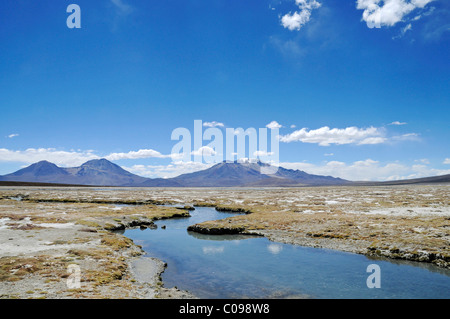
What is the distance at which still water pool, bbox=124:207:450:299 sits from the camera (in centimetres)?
2109

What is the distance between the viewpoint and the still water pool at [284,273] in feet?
69.2

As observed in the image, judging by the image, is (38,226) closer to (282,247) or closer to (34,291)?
(34,291)

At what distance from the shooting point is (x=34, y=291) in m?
18.2

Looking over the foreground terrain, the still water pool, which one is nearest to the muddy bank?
the foreground terrain

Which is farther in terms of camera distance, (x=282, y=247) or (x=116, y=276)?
(x=282, y=247)

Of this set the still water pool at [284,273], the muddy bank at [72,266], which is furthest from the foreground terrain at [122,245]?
the still water pool at [284,273]

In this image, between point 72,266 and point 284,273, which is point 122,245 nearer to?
point 72,266

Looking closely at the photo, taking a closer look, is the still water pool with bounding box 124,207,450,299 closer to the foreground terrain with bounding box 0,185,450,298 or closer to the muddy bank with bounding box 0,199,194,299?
the foreground terrain with bounding box 0,185,450,298

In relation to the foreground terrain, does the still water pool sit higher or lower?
lower

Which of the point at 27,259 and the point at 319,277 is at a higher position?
the point at 27,259

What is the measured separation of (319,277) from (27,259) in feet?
89.4

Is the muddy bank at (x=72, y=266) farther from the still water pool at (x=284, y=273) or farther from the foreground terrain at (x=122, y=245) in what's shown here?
the still water pool at (x=284, y=273)
